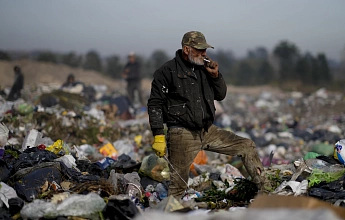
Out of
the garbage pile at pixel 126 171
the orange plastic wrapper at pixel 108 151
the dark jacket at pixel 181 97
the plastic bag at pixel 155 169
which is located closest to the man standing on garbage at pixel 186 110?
the dark jacket at pixel 181 97

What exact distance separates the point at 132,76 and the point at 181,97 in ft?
35.2

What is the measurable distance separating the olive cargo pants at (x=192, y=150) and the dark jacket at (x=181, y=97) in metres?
0.11

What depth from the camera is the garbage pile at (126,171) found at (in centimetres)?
394

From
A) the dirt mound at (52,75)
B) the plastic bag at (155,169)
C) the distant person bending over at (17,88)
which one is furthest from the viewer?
the dirt mound at (52,75)

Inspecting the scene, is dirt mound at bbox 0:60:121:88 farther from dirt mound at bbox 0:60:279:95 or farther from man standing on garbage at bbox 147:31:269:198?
man standing on garbage at bbox 147:31:269:198

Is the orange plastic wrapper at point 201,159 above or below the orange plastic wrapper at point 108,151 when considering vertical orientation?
above

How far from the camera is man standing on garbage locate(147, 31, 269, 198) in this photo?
492 centimetres

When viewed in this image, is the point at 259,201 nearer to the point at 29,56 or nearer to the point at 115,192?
the point at 115,192

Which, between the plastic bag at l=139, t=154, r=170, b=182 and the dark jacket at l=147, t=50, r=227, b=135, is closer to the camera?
the dark jacket at l=147, t=50, r=227, b=135

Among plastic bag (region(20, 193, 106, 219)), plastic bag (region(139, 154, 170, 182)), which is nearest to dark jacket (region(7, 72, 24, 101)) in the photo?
plastic bag (region(139, 154, 170, 182))

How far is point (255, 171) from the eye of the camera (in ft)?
16.3

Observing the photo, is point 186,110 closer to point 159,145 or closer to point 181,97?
point 181,97

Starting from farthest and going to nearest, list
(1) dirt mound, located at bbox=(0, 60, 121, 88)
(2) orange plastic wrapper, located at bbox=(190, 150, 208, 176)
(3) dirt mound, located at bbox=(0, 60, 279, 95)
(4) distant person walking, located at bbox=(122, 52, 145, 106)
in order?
1. (3) dirt mound, located at bbox=(0, 60, 279, 95)
2. (1) dirt mound, located at bbox=(0, 60, 121, 88)
3. (4) distant person walking, located at bbox=(122, 52, 145, 106)
4. (2) orange plastic wrapper, located at bbox=(190, 150, 208, 176)

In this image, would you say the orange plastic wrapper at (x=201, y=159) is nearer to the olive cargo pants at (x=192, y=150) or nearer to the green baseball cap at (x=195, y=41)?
the olive cargo pants at (x=192, y=150)
